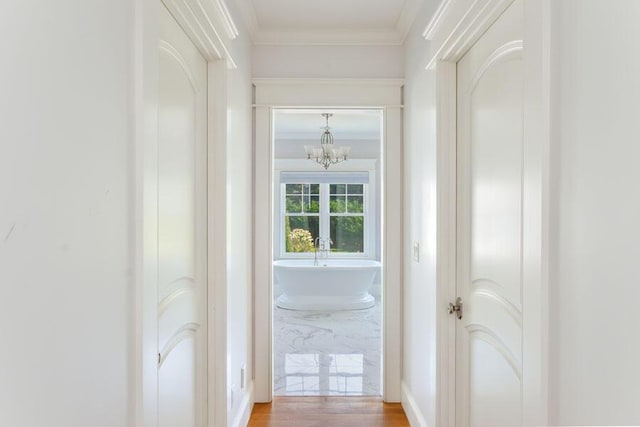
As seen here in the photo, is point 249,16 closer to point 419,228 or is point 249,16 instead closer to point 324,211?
point 419,228

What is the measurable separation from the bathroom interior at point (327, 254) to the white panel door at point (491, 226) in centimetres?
127

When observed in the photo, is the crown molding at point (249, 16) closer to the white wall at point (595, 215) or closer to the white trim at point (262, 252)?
the white trim at point (262, 252)

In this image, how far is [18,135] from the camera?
2.07ft

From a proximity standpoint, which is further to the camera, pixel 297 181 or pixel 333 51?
pixel 297 181

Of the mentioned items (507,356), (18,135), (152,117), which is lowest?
(507,356)

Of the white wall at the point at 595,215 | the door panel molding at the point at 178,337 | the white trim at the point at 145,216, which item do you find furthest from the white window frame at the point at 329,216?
the white wall at the point at 595,215

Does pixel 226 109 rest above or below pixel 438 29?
below

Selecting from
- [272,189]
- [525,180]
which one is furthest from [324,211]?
[525,180]

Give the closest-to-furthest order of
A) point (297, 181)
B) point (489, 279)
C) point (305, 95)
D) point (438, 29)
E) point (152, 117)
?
point (152, 117) → point (489, 279) → point (438, 29) → point (305, 95) → point (297, 181)

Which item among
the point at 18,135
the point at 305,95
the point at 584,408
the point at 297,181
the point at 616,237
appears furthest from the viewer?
the point at 297,181

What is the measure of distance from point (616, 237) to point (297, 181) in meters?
6.28

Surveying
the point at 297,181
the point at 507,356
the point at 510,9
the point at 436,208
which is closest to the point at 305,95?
the point at 436,208

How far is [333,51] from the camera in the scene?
2.87m

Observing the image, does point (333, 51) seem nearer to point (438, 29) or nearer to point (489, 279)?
point (438, 29)
